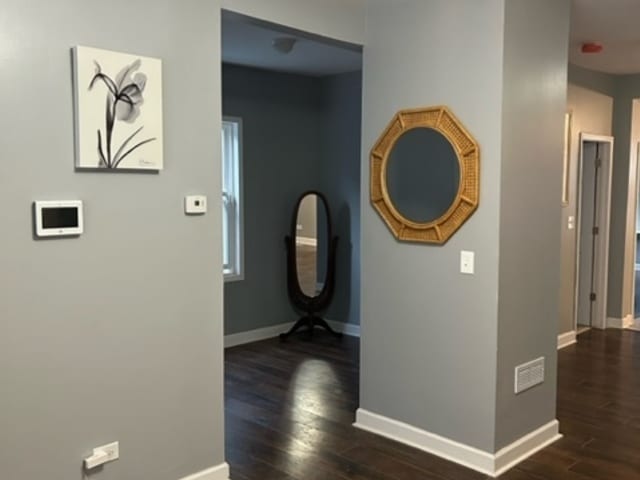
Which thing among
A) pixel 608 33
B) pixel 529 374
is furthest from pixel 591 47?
pixel 529 374

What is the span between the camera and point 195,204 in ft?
9.35

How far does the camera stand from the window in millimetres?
5816

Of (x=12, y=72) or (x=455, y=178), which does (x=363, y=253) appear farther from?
(x=12, y=72)

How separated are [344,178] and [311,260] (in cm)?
93

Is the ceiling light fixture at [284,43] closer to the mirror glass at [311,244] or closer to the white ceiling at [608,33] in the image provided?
the mirror glass at [311,244]

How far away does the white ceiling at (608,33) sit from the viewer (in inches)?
151

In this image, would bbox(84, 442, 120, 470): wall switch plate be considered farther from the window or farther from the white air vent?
the window

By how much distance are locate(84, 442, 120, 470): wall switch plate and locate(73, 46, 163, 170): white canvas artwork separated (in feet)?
3.93

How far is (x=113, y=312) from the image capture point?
2586 mm

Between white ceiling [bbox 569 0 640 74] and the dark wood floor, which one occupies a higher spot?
white ceiling [bbox 569 0 640 74]

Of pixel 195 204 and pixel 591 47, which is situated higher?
pixel 591 47

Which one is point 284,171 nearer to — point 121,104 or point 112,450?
point 121,104

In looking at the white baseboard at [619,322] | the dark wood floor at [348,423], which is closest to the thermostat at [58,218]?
the dark wood floor at [348,423]

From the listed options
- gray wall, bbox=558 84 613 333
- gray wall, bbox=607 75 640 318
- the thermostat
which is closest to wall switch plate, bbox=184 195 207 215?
the thermostat
